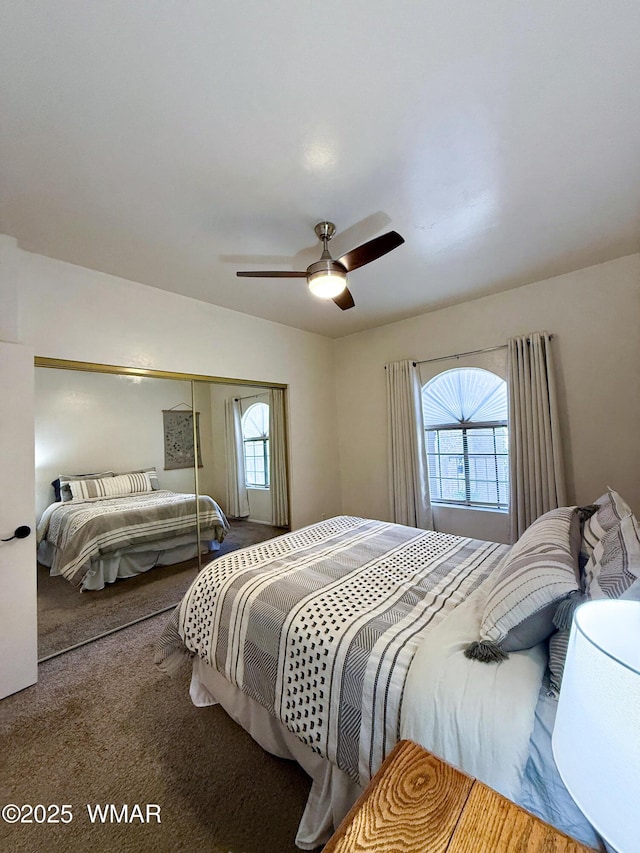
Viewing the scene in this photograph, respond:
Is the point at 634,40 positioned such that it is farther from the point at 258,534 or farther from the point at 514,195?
the point at 258,534

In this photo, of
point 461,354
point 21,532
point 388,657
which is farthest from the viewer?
point 461,354

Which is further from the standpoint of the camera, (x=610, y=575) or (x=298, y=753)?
(x=298, y=753)

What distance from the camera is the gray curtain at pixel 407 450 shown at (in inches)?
148

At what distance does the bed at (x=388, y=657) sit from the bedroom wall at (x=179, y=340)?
196 cm

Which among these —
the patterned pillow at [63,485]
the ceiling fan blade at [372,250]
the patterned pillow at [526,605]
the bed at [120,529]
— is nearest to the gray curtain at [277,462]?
the bed at [120,529]

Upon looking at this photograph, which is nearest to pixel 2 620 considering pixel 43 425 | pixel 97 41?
pixel 43 425

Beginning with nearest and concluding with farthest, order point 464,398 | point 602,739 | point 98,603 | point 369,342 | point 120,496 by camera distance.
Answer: point 602,739 < point 98,603 < point 120,496 < point 464,398 < point 369,342

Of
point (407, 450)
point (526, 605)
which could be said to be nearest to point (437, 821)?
point (526, 605)

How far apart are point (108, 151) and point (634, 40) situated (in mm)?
2117

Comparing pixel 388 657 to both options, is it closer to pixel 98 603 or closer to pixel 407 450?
pixel 98 603

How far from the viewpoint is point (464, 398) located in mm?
3701

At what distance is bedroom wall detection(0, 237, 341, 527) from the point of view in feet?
7.78

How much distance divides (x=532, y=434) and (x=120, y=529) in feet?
11.8

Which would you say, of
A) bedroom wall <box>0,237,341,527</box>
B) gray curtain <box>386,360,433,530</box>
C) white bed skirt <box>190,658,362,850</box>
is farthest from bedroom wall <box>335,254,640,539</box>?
white bed skirt <box>190,658,362,850</box>
